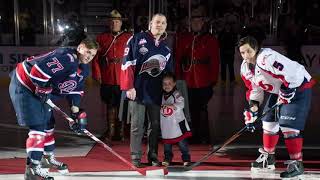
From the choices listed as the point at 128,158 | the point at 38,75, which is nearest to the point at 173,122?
the point at 128,158

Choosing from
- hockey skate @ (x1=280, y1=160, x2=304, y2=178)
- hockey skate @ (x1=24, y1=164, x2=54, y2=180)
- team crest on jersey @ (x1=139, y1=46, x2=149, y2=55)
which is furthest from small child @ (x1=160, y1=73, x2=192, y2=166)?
hockey skate @ (x1=24, y1=164, x2=54, y2=180)

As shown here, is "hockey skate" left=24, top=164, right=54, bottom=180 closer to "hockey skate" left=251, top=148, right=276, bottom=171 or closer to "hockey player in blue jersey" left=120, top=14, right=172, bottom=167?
"hockey player in blue jersey" left=120, top=14, right=172, bottom=167

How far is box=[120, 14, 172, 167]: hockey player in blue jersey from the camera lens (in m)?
3.83

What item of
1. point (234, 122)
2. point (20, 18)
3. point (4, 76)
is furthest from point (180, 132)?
point (20, 18)

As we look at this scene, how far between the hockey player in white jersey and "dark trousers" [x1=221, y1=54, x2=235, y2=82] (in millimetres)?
5283

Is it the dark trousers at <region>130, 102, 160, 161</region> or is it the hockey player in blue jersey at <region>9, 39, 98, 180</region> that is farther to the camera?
the dark trousers at <region>130, 102, 160, 161</region>

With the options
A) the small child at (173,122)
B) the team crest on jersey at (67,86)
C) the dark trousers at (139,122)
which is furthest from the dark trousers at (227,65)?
the team crest on jersey at (67,86)

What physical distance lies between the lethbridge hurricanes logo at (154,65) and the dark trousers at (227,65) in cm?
533

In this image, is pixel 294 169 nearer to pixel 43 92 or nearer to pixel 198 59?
pixel 198 59

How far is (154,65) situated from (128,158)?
904 mm

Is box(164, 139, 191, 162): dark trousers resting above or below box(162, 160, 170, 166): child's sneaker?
above

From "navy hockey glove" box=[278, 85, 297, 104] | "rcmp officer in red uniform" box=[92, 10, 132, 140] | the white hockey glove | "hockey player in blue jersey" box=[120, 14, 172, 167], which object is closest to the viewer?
"navy hockey glove" box=[278, 85, 297, 104]

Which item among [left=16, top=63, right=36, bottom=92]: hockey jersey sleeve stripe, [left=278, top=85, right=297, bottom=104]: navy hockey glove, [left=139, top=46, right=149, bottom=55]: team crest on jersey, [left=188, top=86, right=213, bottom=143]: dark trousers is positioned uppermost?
[left=139, top=46, right=149, bottom=55]: team crest on jersey

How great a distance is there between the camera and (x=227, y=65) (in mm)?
9242
